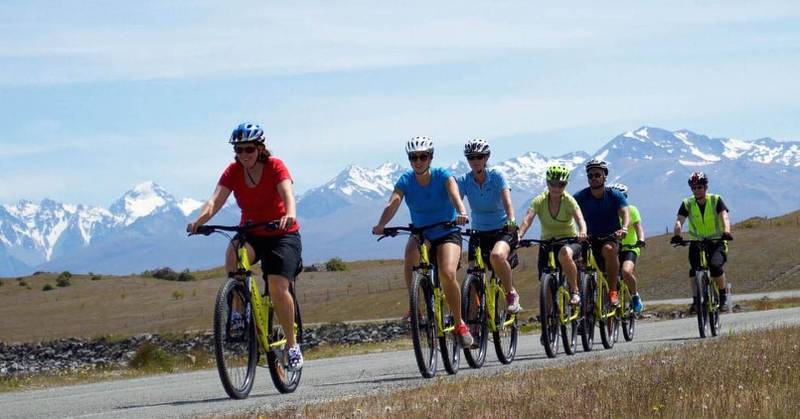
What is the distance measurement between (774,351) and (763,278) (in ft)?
141

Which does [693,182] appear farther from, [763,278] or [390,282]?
[390,282]

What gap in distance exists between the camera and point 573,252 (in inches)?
722

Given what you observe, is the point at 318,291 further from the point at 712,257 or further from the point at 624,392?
the point at 624,392

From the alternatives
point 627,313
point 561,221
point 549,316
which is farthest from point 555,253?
point 627,313

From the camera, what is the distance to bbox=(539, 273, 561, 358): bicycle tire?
17484 mm

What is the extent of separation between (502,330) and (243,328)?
5.14 meters

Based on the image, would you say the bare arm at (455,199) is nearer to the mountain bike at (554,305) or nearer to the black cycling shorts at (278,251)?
the black cycling shorts at (278,251)

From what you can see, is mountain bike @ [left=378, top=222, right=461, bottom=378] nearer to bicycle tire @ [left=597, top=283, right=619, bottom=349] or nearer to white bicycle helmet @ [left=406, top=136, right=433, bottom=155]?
white bicycle helmet @ [left=406, top=136, right=433, bottom=155]

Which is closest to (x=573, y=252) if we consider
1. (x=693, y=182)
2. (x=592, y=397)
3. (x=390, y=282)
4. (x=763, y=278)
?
(x=693, y=182)

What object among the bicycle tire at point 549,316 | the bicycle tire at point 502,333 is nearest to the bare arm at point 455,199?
the bicycle tire at point 502,333

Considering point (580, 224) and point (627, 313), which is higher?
point (580, 224)

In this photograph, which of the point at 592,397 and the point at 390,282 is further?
the point at 390,282

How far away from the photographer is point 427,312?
14.6 m

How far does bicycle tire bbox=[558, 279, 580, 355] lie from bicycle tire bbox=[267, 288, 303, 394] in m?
5.65
